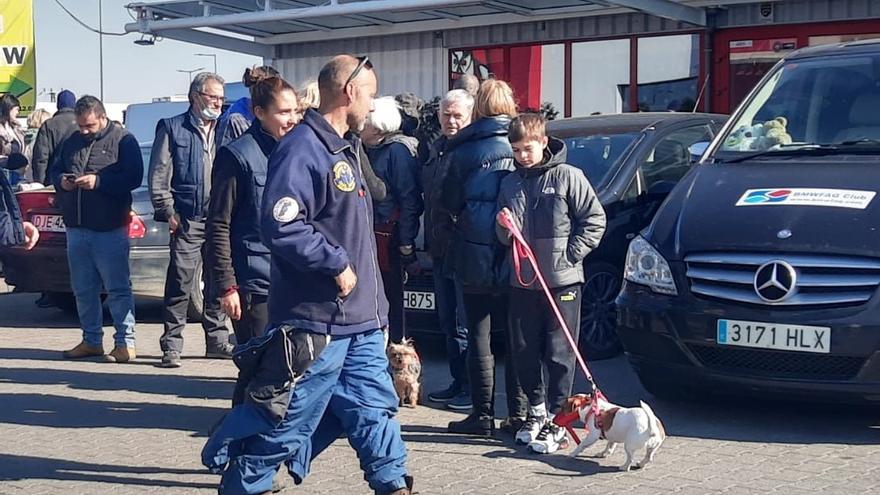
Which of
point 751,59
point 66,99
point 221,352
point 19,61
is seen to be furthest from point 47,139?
point 751,59

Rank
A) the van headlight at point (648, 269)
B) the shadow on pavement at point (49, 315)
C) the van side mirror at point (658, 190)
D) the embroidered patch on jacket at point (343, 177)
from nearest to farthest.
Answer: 1. the embroidered patch on jacket at point (343, 177)
2. the van headlight at point (648, 269)
3. the van side mirror at point (658, 190)
4. the shadow on pavement at point (49, 315)

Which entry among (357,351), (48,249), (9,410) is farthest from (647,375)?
(48,249)

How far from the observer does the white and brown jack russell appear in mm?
6129

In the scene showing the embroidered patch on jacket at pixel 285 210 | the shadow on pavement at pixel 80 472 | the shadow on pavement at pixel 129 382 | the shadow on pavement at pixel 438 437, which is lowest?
the shadow on pavement at pixel 80 472

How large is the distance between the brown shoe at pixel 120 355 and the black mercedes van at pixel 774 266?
3915mm

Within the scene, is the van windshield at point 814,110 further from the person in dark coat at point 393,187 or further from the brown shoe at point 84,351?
the brown shoe at point 84,351

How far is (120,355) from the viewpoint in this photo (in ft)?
31.2

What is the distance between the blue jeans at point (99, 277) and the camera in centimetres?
939

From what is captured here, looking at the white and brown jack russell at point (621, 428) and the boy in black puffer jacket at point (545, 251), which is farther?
the boy in black puffer jacket at point (545, 251)

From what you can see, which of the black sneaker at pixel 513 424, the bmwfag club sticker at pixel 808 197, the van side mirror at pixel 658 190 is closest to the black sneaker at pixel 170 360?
the black sneaker at pixel 513 424

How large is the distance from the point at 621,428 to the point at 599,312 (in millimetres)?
2762

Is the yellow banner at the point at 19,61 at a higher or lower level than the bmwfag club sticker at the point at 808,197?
higher

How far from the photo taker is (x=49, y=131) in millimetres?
12727

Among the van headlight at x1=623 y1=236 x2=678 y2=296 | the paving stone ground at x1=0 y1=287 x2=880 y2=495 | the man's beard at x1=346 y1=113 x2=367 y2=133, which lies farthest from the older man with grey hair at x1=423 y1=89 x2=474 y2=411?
the man's beard at x1=346 y1=113 x2=367 y2=133
